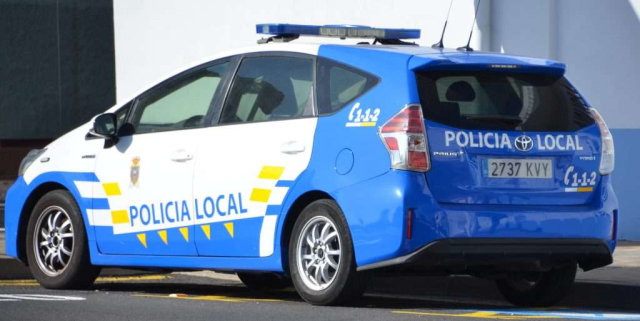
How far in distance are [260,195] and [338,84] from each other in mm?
788

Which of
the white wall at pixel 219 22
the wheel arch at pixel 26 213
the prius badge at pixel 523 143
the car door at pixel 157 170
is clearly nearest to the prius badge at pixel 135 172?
the car door at pixel 157 170

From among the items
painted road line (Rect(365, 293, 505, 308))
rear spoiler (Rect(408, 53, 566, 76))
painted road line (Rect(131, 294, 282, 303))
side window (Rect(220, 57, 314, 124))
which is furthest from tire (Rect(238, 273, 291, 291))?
rear spoiler (Rect(408, 53, 566, 76))

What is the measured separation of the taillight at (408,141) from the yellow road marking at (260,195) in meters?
0.93

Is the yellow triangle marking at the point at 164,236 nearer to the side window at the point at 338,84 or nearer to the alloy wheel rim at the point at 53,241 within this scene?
the alloy wheel rim at the point at 53,241

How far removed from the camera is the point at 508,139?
25.1ft

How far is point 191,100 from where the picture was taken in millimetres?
8891

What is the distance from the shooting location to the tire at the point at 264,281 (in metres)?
9.86

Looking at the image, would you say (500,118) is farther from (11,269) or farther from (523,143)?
(11,269)

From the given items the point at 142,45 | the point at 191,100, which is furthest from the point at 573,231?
the point at 142,45

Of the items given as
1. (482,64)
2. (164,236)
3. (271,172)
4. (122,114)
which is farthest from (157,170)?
(482,64)

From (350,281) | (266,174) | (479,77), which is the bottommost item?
(350,281)

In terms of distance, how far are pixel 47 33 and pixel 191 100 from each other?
11.9 m

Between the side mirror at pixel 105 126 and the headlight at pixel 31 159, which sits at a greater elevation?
the side mirror at pixel 105 126

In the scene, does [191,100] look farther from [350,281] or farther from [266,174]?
[350,281]
